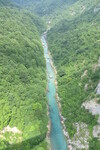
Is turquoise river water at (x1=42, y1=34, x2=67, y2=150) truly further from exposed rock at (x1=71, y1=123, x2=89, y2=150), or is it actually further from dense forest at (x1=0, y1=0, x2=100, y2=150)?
exposed rock at (x1=71, y1=123, x2=89, y2=150)

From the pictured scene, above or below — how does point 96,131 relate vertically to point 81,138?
above

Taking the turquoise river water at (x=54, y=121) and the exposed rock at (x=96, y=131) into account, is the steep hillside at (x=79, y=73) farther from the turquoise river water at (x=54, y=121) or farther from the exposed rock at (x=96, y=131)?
the turquoise river water at (x=54, y=121)

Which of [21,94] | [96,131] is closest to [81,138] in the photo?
[96,131]

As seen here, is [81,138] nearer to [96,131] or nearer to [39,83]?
[96,131]

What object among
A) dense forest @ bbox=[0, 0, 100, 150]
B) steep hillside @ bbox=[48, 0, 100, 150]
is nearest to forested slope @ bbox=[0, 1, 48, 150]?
dense forest @ bbox=[0, 0, 100, 150]

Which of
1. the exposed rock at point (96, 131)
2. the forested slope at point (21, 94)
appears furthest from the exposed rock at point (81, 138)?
the forested slope at point (21, 94)

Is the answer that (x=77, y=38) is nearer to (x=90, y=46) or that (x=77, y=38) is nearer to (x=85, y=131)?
(x=90, y=46)
